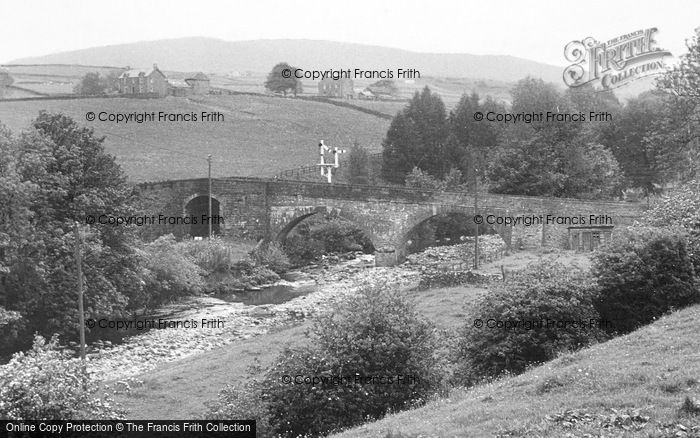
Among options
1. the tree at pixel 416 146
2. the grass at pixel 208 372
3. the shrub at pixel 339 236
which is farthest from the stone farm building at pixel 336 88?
the grass at pixel 208 372

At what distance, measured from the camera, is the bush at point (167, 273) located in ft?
135

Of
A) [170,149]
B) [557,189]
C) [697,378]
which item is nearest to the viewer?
[697,378]

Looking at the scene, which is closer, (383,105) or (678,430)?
(678,430)

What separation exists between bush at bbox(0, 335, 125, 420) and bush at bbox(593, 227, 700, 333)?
15048 millimetres

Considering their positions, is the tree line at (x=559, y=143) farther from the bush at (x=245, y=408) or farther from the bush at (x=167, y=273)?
the bush at (x=245, y=408)

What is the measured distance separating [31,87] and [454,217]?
69031 mm

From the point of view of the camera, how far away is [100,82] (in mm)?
110438

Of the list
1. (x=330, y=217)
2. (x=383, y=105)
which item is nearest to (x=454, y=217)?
(x=330, y=217)

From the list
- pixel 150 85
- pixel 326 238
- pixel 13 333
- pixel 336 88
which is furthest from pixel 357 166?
pixel 13 333

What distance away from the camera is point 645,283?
2594 centimetres

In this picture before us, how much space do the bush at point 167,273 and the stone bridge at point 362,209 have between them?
287cm

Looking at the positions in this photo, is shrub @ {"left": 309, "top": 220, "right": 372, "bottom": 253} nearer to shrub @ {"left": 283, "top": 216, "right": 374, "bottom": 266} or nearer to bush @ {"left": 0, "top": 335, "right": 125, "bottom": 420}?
shrub @ {"left": 283, "top": 216, "right": 374, "bottom": 266}

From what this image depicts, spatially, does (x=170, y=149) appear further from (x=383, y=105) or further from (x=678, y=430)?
(x=678, y=430)

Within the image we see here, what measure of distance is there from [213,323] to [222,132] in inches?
2042
